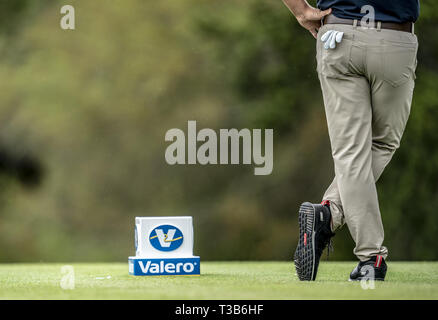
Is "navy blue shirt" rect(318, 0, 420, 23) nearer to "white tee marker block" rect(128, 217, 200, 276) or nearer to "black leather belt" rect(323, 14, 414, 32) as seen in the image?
"black leather belt" rect(323, 14, 414, 32)

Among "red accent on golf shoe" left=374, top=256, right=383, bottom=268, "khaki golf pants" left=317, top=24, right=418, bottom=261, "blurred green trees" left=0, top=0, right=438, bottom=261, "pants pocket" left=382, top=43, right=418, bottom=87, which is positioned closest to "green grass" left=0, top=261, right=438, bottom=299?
"red accent on golf shoe" left=374, top=256, right=383, bottom=268

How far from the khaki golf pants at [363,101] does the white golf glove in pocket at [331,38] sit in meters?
0.02

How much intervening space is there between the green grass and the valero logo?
0.14 meters

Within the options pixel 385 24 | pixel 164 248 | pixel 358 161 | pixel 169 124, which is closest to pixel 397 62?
pixel 385 24

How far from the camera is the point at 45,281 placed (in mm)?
2396

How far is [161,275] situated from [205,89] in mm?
4385

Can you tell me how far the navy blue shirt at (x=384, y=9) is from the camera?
90.8 inches

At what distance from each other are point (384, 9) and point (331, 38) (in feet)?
0.56

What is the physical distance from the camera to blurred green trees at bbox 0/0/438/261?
640 cm

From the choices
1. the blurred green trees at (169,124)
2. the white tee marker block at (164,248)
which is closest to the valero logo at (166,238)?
the white tee marker block at (164,248)

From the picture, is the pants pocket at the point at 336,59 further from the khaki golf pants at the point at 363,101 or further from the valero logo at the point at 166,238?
the valero logo at the point at 166,238

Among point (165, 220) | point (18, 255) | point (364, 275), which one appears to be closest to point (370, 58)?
point (364, 275)

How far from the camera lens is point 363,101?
91.4 inches
